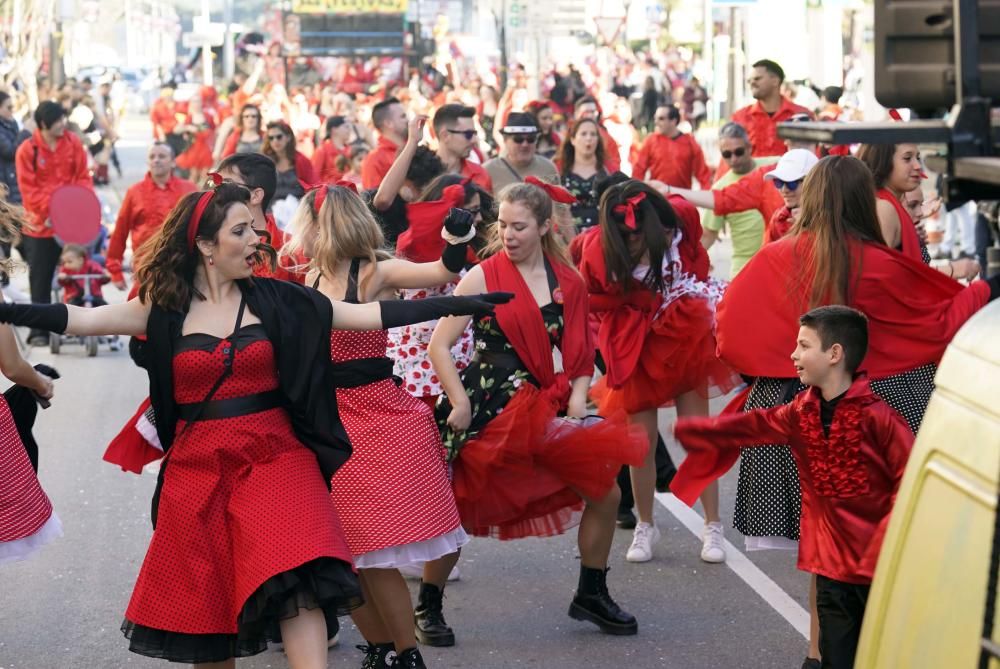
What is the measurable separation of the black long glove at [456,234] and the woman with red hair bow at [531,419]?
0.46 metres

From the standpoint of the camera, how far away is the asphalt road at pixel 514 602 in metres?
6.43

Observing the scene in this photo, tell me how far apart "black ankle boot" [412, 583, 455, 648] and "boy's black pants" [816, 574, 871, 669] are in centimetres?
179

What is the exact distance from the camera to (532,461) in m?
6.38

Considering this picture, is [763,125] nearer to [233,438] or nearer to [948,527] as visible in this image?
[233,438]

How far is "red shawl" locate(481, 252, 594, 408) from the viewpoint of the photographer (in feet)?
21.3

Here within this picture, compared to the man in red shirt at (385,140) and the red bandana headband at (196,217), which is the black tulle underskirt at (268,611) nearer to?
the red bandana headband at (196,217)

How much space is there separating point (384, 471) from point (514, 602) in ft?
5.38

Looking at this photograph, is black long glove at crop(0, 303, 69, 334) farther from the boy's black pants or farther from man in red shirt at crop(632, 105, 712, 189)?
man in red shirt at crop(632, 105, 712, 189)

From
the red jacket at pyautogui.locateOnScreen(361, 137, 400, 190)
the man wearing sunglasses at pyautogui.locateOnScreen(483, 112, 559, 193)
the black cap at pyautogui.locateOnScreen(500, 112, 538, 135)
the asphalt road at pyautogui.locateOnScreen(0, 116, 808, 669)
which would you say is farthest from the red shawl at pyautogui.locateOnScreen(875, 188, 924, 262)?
the black cap at pyautogui.locateOnScreen(500, 112, 538, 135)

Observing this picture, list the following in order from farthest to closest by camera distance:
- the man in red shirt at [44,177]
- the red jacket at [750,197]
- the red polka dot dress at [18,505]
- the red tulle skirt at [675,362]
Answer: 1. the man in red shirt at [44,177]
2. the red jacket at [750,197]
3. the red tulle skirt at [675,362]
4. the red polka dot dress at [18,505]

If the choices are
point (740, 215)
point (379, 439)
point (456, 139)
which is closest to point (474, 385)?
point (379, 439)

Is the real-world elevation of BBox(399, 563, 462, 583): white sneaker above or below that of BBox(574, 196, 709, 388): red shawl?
below

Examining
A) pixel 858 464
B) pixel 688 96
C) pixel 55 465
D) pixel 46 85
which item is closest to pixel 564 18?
pixel 688 96

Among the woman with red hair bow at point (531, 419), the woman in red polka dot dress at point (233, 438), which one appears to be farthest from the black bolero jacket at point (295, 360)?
the woman with red hair bow at point (531, 419)
